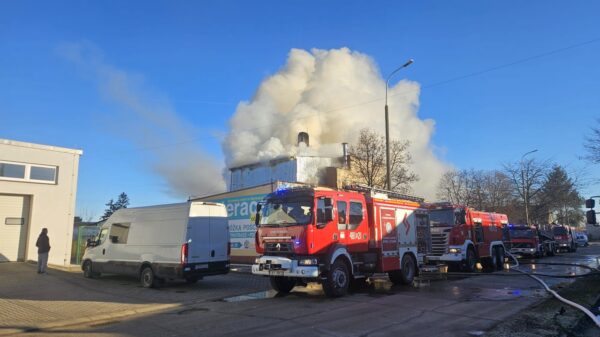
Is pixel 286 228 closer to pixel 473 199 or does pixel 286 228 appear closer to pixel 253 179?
pixel 253 179

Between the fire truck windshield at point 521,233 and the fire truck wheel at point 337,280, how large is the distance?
22824mm

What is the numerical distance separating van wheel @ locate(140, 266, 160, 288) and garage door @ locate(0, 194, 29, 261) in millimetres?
8658

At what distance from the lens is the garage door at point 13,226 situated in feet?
61.3

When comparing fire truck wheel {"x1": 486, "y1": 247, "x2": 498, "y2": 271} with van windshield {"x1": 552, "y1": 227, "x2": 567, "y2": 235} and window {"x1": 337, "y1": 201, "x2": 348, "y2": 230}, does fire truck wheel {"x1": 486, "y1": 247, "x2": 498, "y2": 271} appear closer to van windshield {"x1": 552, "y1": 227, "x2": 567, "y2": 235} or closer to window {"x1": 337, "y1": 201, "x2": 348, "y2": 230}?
window {"x1": 337, "y1": 201, "x2": 348, "y2": 230}

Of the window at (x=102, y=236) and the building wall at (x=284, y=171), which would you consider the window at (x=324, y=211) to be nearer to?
the window at (x=102, y=236)

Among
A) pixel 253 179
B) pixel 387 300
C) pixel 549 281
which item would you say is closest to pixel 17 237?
pixel 387 300

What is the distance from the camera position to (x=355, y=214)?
12930 mm

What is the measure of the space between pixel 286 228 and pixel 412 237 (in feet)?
18.4

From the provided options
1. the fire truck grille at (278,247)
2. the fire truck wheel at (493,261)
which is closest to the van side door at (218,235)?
the fire truck grille at (278,247)

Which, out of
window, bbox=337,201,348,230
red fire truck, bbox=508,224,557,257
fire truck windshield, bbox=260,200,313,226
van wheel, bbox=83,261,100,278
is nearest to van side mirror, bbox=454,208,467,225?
window, bbox=337,201,348,230

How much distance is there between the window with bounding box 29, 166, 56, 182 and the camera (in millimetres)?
19281

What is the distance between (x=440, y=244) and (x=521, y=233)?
48.5 feet

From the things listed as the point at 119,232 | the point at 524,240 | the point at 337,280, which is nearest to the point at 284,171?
the point at 524,240

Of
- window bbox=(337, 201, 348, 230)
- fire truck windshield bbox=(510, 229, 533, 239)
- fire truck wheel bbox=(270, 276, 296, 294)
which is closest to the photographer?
window bbox=(337, 201, 348, 230)
